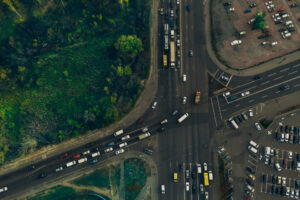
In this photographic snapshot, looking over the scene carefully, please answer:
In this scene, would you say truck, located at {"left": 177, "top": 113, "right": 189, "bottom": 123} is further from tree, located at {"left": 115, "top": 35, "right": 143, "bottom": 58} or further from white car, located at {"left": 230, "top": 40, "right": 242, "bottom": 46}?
white car, located at {"left": 230, "top": 40, "right": 242, "bottom": 46}

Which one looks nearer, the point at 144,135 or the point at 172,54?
the point at 144,135

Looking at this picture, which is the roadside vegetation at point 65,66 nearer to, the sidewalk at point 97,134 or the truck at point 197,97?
the sidewalk at point 97,134

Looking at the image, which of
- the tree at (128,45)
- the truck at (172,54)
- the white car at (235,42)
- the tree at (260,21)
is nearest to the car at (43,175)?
the tree at (128,45)

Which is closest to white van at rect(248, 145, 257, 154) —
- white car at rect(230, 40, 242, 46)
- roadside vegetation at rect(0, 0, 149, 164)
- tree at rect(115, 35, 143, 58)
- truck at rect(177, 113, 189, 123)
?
truck at rect(177, 113, 189, 123)

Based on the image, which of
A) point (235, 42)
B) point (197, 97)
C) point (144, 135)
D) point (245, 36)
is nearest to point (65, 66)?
point (144, 135)

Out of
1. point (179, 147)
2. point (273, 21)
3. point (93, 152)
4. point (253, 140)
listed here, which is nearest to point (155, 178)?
point (179, 147)

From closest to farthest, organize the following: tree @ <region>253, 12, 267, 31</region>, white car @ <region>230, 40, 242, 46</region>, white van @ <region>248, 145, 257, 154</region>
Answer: white van @ <region>248, 145, 257, 154</region> → tree @ <region>253, 12, 267, 31</region> → white car @ <region>230, 40, 242, 46</region>

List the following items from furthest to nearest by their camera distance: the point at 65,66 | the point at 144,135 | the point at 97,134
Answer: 1. the point at 65,66
2. the point at 97,134
3. the point at 144,135

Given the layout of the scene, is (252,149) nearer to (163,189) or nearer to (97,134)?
(163,189)
